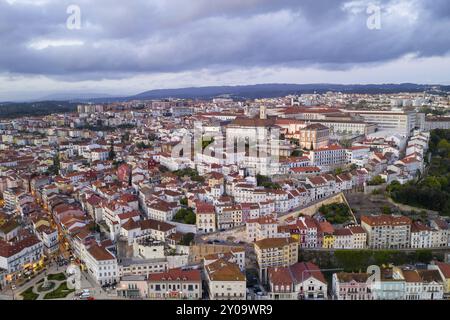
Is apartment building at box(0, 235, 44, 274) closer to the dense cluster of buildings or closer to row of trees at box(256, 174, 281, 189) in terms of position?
the dense cluster of buildings

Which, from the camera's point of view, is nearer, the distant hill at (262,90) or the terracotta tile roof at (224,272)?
the terracotta tile roof at (224,272)

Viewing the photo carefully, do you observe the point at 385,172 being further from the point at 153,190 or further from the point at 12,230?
the point at 12,230

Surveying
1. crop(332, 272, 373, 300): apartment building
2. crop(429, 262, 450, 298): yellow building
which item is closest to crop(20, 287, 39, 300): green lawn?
crop(332, 272, 373, 300): apartment building

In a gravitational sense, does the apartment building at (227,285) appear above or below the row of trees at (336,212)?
below

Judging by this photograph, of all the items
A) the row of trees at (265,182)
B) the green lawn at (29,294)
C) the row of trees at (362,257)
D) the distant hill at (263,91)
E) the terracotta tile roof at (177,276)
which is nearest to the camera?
the terracotta tile roof at (177,276)

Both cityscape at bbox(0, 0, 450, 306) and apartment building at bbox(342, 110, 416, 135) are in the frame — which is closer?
cityscape at bbox(0, 0, 450, 306)

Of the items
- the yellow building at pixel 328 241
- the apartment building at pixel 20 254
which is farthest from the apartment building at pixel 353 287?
the apartment building at pixel 20 254

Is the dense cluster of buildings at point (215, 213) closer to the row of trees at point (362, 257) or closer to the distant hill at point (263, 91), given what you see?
the row of trees at point (362, 257)

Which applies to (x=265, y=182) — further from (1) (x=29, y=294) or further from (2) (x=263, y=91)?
(2) (x=263, y=91)

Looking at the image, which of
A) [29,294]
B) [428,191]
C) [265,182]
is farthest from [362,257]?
[29,294]
